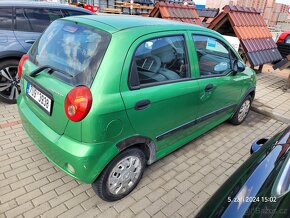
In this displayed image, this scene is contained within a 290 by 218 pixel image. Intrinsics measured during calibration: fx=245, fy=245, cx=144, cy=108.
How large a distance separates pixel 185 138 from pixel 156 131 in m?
0.74

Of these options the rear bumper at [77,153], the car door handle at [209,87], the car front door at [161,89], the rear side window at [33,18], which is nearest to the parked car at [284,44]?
A: the car door handle at [209,87]

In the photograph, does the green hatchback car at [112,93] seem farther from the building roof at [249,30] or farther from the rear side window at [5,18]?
the building roof at [249,30]

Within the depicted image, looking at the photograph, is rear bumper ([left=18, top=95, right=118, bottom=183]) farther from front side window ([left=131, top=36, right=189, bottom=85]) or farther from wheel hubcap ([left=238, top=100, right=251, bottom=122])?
wheel hubcap ([left=238, top=100, right=251, bottom=122])

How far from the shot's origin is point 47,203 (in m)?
2.49

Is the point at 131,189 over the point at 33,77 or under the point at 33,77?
under

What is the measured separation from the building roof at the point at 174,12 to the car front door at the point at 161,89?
480 centimetres

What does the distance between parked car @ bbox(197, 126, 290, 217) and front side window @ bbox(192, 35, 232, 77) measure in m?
1.51

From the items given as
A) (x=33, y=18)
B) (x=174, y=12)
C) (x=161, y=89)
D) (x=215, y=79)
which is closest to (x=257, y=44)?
(x=174, y=12)

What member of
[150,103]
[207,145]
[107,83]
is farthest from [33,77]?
[207,145]

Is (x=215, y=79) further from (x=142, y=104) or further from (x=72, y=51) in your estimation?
(x=72, y=51)

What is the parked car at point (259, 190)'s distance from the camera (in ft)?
4.53

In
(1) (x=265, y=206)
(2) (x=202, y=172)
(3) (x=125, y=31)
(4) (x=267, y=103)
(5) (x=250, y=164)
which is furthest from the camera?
(4) (x=267, y=103)

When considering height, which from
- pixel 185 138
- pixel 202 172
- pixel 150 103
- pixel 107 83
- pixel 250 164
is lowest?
pixel 202 172

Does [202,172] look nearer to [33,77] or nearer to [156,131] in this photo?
[156,131]
